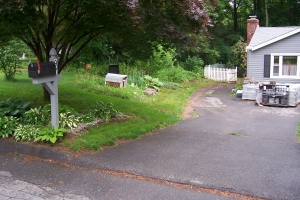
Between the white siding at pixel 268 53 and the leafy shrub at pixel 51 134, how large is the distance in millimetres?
14233

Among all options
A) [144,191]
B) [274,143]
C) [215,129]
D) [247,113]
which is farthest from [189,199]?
[247,113]

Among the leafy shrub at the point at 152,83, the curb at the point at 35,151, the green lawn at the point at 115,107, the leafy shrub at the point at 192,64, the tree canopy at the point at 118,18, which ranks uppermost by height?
the tree canopy at the point at 118,18

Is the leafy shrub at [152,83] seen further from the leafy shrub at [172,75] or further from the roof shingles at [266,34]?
the roof shingles at [266,34]

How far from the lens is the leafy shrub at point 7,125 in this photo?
6.89m

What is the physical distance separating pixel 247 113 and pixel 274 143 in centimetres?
434

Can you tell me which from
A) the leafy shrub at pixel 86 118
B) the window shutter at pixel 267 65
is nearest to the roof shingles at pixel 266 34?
the window shutter at pixel 267 65

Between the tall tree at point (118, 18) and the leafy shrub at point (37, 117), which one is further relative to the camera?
the leafy shrub at point (37, 117)

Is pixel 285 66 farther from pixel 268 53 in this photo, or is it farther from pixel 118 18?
pixel 118 18

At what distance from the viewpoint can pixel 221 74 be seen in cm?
2416

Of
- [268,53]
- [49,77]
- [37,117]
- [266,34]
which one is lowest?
[37,117]

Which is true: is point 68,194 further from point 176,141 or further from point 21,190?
point 176,141

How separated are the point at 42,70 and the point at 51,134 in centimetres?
133

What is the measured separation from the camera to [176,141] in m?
7.26

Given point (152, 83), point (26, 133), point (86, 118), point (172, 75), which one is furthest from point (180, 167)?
point (172, 75)
